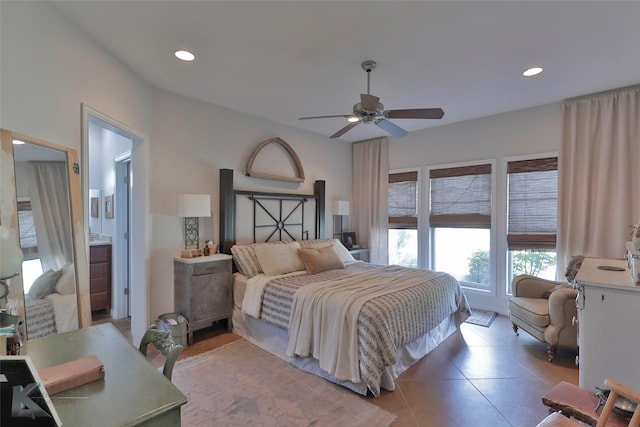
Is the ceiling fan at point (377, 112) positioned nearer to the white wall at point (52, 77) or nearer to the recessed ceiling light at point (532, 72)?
the recessed ceiling light at point (532, 72)

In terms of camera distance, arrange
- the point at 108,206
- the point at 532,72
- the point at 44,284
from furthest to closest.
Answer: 1. the point at 108,206
2. the point at 532,72
3. the point at 44,284

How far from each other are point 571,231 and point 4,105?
5.18 m

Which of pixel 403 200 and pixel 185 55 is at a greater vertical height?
pixel 185 55

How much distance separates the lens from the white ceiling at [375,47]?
78.8 inches

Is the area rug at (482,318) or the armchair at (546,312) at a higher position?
the armchair at (546,312)

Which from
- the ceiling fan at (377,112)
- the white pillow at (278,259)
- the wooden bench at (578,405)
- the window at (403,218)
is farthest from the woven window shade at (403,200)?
the wooden bench at (578,405)

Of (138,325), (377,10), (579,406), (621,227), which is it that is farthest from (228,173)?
(621,227)

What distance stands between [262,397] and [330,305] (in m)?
0.87

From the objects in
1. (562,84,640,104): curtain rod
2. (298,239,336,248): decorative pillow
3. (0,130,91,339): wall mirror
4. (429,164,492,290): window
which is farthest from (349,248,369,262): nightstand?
(0,130,91,339): wall mirror

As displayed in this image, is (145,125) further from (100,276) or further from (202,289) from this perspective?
(100,276)

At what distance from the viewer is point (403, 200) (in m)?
5.19

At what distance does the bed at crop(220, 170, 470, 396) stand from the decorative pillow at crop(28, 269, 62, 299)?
1716 millimetres

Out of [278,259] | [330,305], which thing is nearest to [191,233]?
[278,259]

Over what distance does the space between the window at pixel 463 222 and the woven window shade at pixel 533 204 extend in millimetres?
303
